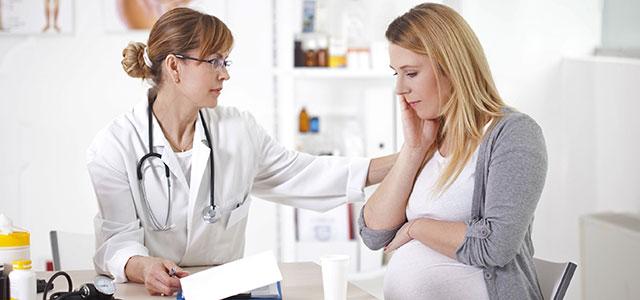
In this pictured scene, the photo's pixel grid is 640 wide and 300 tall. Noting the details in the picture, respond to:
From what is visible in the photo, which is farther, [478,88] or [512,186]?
[478,88]

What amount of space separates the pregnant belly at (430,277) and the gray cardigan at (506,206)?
1.6 inches

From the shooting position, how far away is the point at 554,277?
2.18 meters

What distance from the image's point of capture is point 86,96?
15.1 ft

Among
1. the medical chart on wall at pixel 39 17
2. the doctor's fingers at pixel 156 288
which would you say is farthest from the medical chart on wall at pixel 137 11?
the doctor's fingers at pixel 156 288

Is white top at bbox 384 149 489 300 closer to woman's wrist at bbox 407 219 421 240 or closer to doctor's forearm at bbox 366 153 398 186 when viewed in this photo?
woman's wrist at bbox 407 219 421 240

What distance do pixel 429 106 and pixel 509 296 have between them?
520mm

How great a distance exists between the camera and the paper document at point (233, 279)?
201 cm

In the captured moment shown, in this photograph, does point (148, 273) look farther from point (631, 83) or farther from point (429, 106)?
point (631, 83)

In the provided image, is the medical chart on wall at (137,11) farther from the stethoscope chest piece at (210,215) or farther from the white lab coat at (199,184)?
the stethoscope chest piece at (210,215)

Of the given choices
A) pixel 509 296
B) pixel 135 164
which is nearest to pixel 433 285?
pixel 509 296

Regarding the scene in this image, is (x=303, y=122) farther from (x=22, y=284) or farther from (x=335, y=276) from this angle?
(x=22, y=284)

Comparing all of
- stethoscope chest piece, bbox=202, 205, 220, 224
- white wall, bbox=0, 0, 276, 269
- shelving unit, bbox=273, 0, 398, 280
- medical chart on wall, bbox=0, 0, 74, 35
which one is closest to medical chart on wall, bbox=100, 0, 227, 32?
white wall, bbox=0, 0, 276, 269

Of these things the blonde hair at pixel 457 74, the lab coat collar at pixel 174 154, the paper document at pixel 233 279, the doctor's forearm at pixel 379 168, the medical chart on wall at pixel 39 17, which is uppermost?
the medical chart on wall at pixel 39 17

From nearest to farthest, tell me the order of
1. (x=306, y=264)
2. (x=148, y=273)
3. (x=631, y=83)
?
(x=148, y=273)
(x=306, y=264)
(x=631, y=83)
